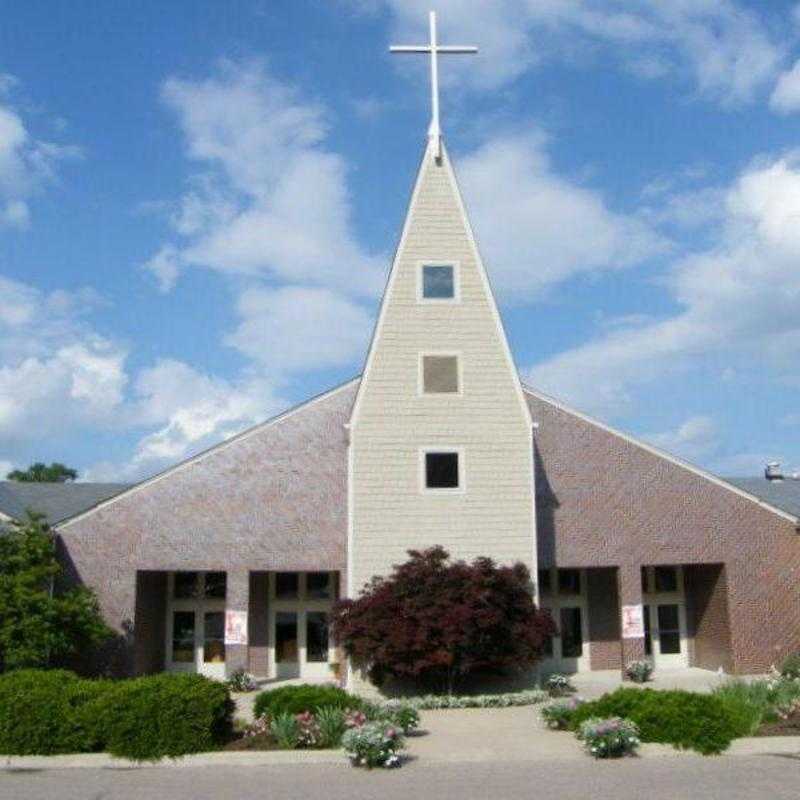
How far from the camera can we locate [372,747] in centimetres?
1395

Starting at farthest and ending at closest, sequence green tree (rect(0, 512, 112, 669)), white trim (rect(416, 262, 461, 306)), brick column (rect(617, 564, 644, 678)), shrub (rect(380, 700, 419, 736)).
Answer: brick column (rect(617, 564, 644, 678)), white trim (rect(416, 262, 461, 306)), green tree (rect(0, 512, 112, 669)), shrub (rect(380, 700, 419, 736))

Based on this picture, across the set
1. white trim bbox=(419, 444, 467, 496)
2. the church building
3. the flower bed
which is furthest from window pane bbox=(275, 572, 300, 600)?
the flower bed

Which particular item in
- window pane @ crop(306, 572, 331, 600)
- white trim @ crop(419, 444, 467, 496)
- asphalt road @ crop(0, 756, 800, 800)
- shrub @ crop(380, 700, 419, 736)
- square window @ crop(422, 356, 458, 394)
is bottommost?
asphalt road @ crop(0, 756, 800, 800)

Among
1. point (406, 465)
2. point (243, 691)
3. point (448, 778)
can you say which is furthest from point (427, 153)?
point (448, 778)

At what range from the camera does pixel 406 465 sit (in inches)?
973

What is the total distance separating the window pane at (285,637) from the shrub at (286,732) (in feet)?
42.5

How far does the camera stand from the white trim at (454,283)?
83.8 ft

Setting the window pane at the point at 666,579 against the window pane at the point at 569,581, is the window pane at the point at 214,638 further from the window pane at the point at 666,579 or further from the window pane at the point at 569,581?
the window pane at the point at 666,579

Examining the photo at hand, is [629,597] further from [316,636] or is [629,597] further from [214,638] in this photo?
[214,638]

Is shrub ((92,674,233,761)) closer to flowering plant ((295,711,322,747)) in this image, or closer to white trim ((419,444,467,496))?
flowering plant ((295,711,322,747))

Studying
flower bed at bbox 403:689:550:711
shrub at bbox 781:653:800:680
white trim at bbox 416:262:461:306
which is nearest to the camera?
flower bed at bbox 403:689:550:711

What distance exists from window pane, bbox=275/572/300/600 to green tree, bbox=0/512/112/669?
5.59m

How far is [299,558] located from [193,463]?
3.91 metres

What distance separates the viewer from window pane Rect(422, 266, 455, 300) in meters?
25.6
